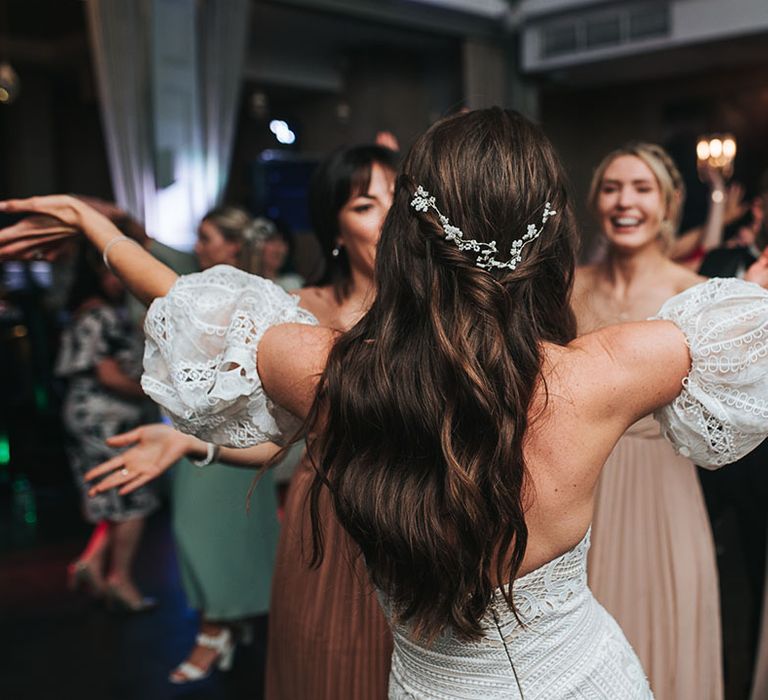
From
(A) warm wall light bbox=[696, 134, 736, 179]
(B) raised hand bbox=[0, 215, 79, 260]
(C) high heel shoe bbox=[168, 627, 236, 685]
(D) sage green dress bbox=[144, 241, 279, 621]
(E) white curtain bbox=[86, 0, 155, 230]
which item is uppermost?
(E) white curtain bbox=[86, 0, 155, 230]

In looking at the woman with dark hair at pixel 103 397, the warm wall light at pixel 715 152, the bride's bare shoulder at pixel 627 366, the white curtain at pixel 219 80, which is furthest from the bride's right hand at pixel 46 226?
the white curtain at pixel 219 80

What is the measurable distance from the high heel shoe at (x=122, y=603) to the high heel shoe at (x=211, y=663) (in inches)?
24.4

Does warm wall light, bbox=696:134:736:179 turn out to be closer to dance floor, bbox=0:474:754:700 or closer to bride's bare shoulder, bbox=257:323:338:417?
dance floor, bbox=0:474:754:700

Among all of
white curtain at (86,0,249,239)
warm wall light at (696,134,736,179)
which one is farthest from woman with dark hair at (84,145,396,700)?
white curtain at (86,0,249,239)

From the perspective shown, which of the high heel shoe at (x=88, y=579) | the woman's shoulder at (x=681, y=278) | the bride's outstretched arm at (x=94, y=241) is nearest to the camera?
the bride's outstretched arm at (x=94, y=241)

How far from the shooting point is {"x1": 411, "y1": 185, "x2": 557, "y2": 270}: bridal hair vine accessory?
41.1 inches

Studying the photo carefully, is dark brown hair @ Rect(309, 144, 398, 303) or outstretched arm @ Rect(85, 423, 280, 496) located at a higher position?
dark brown hair @ Rect(309, 144, 398, 303)

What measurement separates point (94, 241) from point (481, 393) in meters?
0.73

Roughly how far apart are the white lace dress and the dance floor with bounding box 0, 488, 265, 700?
79.0 inches

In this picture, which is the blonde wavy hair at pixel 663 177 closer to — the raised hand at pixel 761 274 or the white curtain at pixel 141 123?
the raised hand at pixel 761 274

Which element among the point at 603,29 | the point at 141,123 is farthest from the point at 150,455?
the point at 603,29

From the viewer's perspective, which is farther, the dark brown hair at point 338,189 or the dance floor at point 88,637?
the dance floor at point 88,637

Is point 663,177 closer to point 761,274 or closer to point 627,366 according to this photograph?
point 761,274

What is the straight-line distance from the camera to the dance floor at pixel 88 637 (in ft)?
9.95
